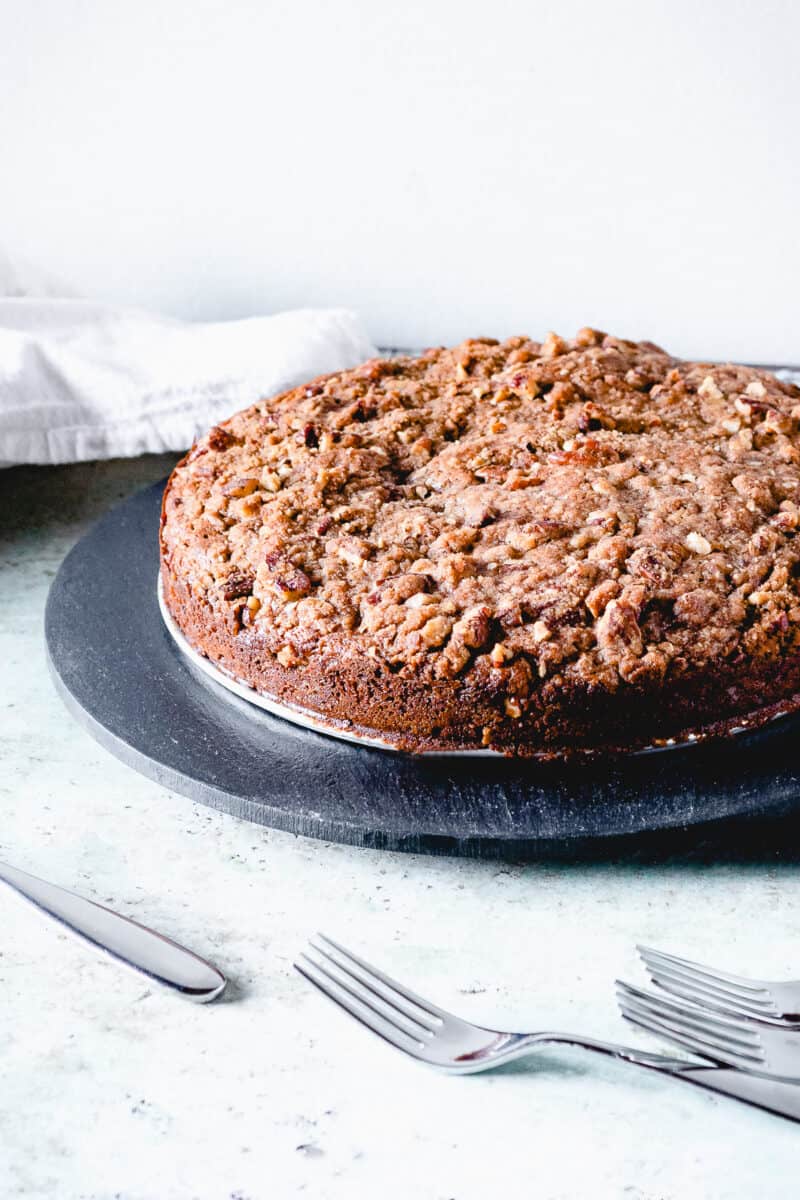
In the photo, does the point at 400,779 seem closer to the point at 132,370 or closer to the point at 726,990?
the point at 726,990

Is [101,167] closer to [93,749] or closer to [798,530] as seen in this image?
[93,749]

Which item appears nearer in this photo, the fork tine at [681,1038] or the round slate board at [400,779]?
the fork tine at [681,1038]

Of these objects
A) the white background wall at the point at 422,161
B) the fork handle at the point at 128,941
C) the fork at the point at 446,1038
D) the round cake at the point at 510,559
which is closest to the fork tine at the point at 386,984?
the fork at the point at 446,1038

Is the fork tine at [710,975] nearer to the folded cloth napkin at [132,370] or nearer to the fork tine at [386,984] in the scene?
the fork tine at [386,984]

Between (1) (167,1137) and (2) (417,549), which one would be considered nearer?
(1) (167,1137)

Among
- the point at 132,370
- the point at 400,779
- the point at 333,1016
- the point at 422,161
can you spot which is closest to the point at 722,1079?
the point at 333,1016

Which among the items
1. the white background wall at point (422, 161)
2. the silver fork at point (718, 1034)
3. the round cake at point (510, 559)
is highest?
the white background wall at point (422, 161)

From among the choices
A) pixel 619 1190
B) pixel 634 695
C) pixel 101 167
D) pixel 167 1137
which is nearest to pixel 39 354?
pixel 101 167
